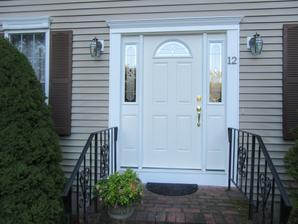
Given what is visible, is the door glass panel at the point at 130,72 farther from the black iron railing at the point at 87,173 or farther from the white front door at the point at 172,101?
the black iron railing at the point at 87,173

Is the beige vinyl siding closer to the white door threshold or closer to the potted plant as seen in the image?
the white door threshold

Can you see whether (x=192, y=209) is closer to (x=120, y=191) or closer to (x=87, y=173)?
(x=120, y=191)

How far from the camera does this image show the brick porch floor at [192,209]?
3.62 meters

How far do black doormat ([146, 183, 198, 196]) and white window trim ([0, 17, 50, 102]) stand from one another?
1981 mm

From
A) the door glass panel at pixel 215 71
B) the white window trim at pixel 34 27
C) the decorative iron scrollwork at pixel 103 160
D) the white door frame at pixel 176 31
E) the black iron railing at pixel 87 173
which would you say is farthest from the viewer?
the white window trim at pixel 34 27

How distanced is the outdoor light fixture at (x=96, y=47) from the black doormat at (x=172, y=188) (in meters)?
1.89

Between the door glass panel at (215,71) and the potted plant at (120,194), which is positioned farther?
the door glass panel at (215,71)

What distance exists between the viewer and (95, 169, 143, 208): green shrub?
3.51 meters

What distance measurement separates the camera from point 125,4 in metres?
4.88

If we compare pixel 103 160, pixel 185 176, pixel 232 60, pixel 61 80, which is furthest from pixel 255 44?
pixel 61 80

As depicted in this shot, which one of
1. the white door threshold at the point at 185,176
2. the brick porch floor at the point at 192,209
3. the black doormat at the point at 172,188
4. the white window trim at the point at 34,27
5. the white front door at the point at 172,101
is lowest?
the brick porch floor at the point at 192,209

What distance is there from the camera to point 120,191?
3.52m

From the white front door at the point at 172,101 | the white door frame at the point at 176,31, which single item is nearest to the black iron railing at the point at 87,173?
the white door frame at the point at 176,31

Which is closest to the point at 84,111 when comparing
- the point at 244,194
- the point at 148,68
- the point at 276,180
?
the point at 148,68
